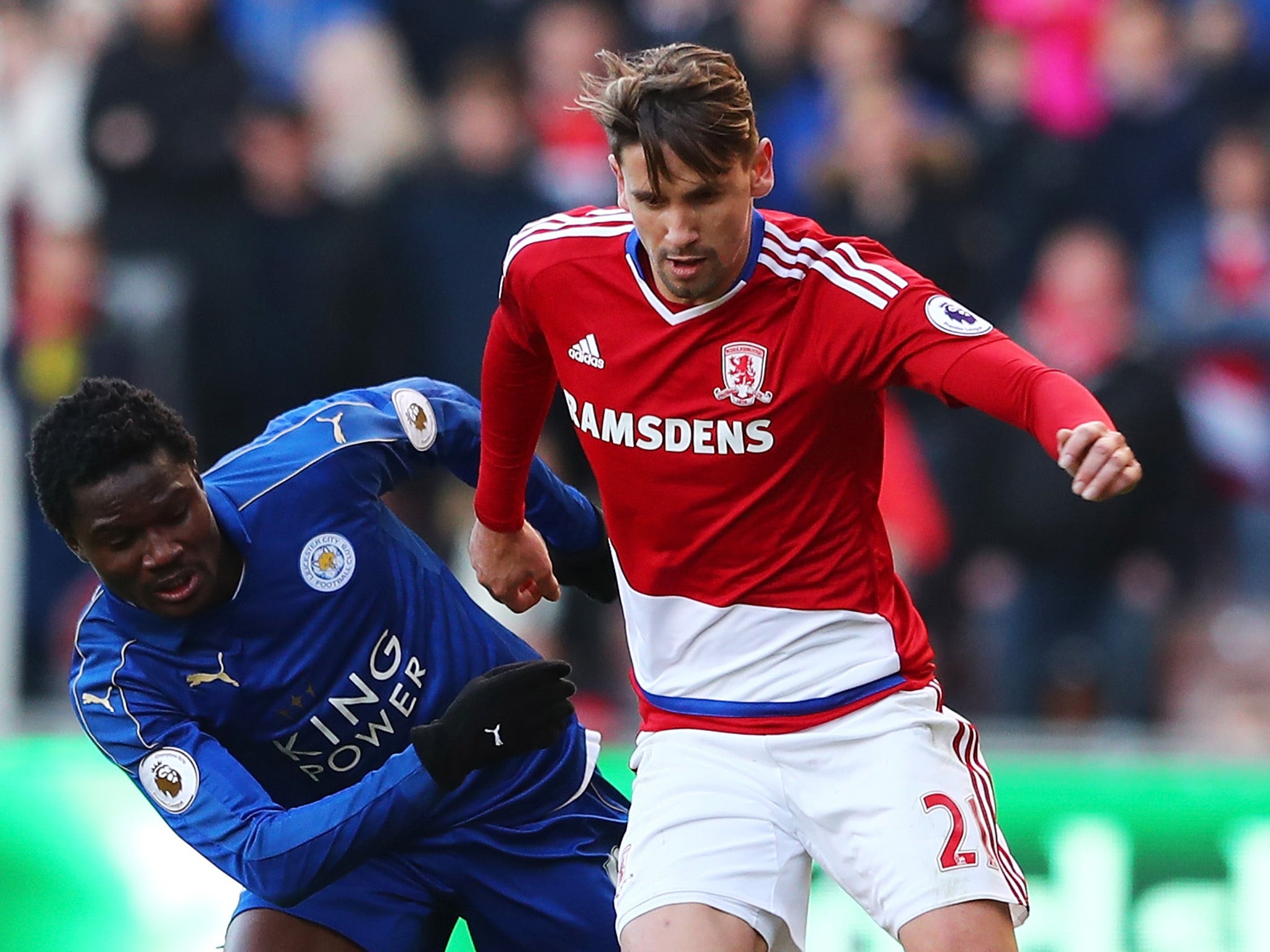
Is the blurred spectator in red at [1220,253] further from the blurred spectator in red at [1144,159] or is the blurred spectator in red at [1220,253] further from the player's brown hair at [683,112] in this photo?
the player's brown hair at [683,112]

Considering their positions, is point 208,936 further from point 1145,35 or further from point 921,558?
point 1145,35

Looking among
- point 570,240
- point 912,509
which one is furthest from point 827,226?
point 570,240

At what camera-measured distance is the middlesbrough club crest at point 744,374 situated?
3.34 metres

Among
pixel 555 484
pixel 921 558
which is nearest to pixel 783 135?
pixel 921 558

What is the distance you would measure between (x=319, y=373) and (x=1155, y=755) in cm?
346

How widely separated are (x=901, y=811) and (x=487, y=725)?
0.76m

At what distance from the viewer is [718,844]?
338cm

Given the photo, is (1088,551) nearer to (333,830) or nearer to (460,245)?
(460,245)

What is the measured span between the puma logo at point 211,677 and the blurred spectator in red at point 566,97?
3.92 m

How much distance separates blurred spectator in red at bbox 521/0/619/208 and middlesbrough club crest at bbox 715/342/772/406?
4.04m

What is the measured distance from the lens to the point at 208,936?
5.47 m

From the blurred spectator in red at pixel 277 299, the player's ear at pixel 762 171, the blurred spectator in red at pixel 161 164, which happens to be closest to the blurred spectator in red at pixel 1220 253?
the blurred spectator in red at pixel 277 299

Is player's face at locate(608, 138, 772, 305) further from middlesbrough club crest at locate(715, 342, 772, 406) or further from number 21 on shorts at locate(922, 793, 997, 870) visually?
number 21 on shorts at locate(922, 793, 997, 870)

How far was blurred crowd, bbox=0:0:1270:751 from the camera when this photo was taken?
6879mm
